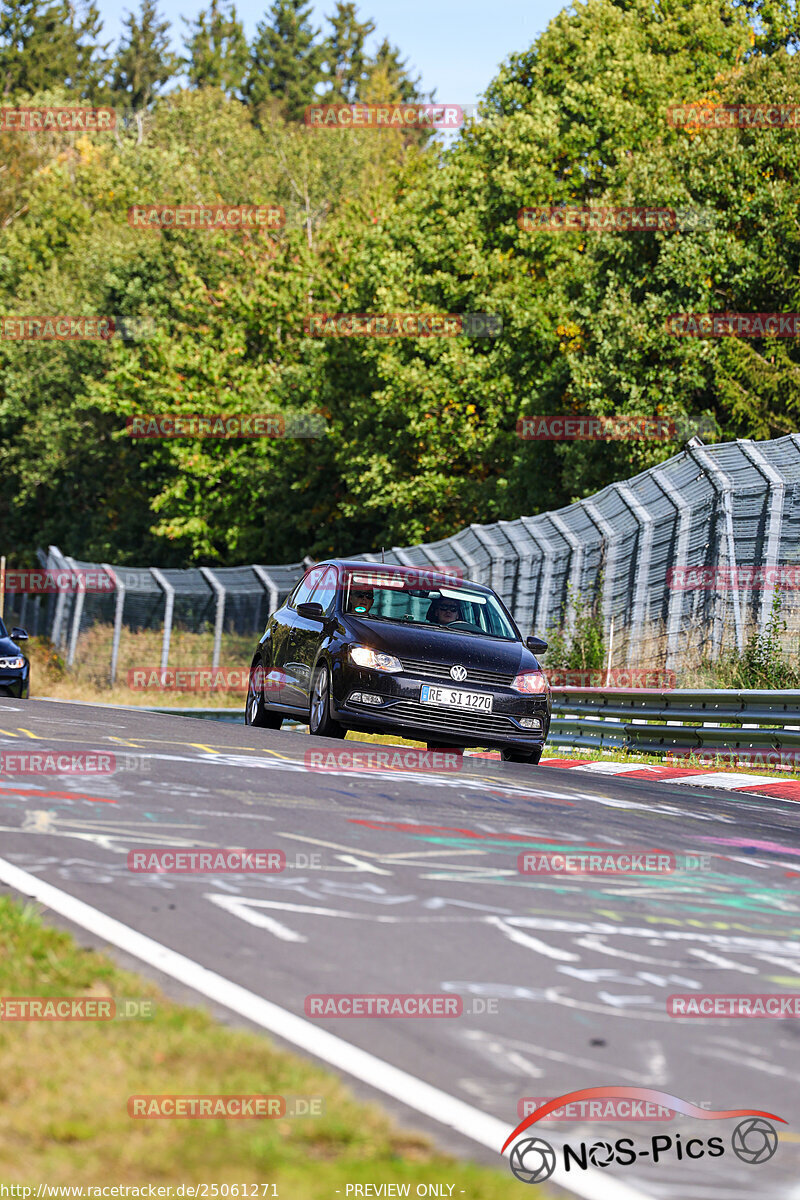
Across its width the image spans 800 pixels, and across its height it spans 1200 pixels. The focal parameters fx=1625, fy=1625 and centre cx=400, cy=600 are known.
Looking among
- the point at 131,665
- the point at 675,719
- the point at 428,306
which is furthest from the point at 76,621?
the point at 675,719

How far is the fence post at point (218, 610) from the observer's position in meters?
32.5

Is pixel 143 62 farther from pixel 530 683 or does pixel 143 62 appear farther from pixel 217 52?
pixel 530 683

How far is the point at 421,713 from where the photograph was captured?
13.2 m

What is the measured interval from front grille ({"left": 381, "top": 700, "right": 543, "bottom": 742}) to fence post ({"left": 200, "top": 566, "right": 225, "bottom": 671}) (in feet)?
63.6

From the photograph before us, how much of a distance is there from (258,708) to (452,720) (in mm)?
3433

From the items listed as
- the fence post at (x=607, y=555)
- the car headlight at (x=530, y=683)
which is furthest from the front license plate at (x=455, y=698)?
the fence post at (x=607, y=555)

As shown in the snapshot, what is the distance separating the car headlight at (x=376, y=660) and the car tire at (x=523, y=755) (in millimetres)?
1436

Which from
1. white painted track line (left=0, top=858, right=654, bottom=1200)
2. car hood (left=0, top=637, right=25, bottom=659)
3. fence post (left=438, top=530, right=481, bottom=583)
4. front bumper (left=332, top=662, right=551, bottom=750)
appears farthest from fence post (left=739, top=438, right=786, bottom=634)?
white painted track line (left=0, top=858, right=654, bottom=1200)

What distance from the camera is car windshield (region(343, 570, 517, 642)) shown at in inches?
559

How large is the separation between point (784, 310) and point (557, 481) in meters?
6.76

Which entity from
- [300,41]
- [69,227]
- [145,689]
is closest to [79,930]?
[145,689]

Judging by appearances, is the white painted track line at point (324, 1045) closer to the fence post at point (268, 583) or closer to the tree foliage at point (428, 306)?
the fence post at point (268, 583)

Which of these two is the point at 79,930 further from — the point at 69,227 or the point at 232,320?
the point at 69,227

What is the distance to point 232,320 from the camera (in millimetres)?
52281
